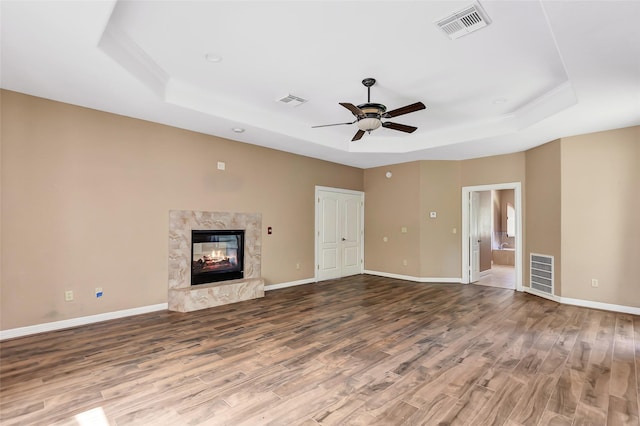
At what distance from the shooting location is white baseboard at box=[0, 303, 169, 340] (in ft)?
11.9

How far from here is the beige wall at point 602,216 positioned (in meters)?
4.79

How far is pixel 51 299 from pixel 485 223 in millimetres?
8892

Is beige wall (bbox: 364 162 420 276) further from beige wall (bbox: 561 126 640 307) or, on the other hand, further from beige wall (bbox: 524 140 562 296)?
beige wall (bbox: 561 126 640 307)

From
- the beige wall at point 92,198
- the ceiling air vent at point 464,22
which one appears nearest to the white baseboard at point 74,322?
the beige wall at point 92,198

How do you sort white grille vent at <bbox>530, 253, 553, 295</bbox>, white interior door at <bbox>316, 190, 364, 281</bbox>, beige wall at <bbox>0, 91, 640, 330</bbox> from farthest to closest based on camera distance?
white interior door at <bbox>316, 190, 364, 281</bbox>
white grille vent at <bbox>530, 253, 553, 295</bbox>
beige wall at <bbox>0, 91, 640, 330</bbox>

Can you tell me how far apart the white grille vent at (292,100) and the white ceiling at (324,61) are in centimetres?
10

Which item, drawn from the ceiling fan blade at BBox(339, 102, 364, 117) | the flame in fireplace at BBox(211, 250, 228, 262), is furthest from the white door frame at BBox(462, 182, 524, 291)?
the flame in fireplace at BBox(211, 250, 228, 262)

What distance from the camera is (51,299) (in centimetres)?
388

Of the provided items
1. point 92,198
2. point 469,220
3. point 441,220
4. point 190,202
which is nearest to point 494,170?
point 469,220

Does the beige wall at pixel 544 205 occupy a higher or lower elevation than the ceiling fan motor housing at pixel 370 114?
lower

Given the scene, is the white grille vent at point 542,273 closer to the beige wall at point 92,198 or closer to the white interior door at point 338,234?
the white interior door at point 338,234

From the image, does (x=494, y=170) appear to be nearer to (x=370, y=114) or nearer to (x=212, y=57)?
(x=370, y=114)

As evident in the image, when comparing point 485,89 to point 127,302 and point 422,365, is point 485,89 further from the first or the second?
point 127,302

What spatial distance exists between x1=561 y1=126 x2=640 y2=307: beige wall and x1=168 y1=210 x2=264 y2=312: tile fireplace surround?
5295mm
